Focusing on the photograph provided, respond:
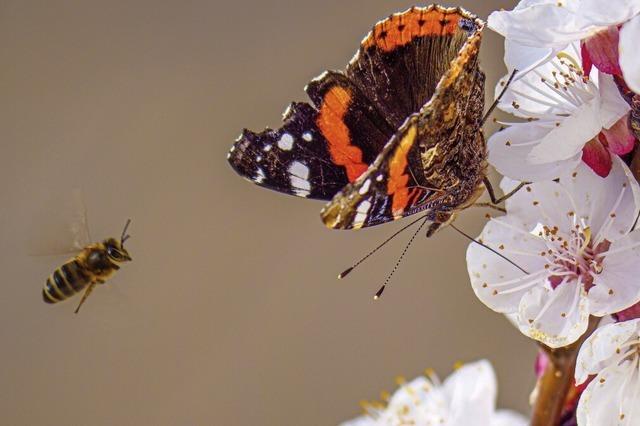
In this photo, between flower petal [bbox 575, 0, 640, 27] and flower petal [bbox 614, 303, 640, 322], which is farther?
flower petal [bbox 614, 303, 640, 322]

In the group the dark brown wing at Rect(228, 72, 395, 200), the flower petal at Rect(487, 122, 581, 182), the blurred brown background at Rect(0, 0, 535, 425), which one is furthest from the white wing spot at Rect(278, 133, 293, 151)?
the blurred brown background at Rect(0, 0, 535, 425)

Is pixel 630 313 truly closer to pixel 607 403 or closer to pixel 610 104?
pixel 607 403

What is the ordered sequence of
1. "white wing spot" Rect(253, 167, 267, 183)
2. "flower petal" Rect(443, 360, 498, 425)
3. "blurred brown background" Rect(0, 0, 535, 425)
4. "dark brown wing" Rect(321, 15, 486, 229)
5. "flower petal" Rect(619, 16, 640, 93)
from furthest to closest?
"blurred brown background" Rect(0, 0, 535, 425), "flower petal" Rect(443, 360, 498, 425), "white wing spot" Rect(253, 167, 267, 183), "dark brown wing" Rect(321, 15, 486, 229), "flower petal" Rect(619, 16, 640, 93)

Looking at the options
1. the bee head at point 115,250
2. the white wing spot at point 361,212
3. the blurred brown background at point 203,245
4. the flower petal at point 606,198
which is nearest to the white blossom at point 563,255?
the flower petal at point 606,198

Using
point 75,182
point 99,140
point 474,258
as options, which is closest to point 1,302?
point 75,182

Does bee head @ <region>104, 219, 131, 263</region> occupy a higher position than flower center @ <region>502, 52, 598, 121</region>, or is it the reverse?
bee head @ <region>104, 219, 131, 263</region>

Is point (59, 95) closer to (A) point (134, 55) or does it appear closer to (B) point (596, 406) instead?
(A) point (134, 55)

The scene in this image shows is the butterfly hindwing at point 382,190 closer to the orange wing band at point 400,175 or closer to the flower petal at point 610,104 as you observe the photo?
the orange wing band at point 400,175

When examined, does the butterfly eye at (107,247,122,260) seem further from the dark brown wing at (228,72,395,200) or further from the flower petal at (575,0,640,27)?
the flower petal at (575,0,640,27)
